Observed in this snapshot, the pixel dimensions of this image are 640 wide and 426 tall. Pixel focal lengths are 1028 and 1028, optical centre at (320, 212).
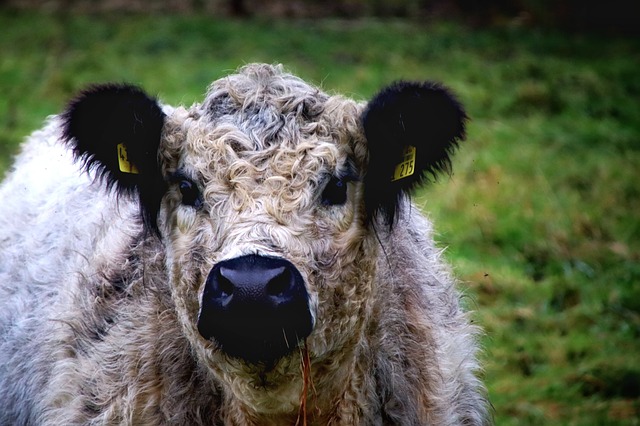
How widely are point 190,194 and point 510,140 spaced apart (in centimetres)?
863

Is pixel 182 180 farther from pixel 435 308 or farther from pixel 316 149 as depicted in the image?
pixel 435 308

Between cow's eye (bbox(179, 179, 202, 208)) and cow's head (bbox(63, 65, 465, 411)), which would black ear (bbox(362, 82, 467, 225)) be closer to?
cow's head (bbox(63, 65, 465, 411))

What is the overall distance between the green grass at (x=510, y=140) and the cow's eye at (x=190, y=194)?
1345 mm

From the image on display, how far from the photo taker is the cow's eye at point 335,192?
443 centimetres

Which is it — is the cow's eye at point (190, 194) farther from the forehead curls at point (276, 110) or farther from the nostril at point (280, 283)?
the nostril at point (280, 283)

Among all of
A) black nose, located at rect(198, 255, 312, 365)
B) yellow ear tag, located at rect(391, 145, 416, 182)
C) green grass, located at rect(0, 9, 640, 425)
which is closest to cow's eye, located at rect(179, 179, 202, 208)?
black nose, located at rect(198, 255, 312, 365)

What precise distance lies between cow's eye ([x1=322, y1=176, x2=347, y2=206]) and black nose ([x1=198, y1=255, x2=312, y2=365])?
0.49 m

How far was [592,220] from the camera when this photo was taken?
10297 mm

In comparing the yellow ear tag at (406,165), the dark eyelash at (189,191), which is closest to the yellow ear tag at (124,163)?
the dark eyelash at (189,191)

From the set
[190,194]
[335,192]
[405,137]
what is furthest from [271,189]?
[405,137]

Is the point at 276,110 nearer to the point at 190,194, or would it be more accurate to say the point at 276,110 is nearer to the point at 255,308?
the point at 190,194

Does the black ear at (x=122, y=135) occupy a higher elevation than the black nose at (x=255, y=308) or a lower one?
higher

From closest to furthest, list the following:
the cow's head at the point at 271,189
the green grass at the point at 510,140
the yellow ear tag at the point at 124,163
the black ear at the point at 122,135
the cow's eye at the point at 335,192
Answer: the cow's head at the point at 271,189
the cow's eye at the point at 335,192
the black ear at the point at 122,135
the yellow ear tag at the point at 124,163
the green grass at the point at 510,140

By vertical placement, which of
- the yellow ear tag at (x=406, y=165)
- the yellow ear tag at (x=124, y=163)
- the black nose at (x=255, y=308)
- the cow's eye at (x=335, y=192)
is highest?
the yellow ear tag at (x=124, y=163)
